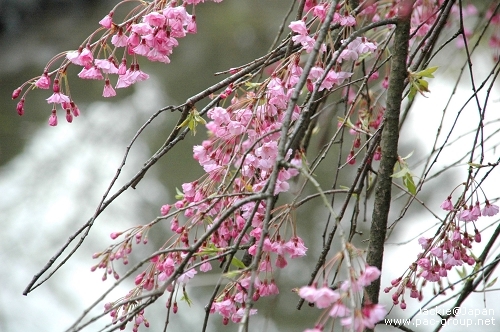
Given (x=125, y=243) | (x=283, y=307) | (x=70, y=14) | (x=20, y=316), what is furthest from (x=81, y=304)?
(x=70, y=14)

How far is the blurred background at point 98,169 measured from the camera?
3344 millimetres

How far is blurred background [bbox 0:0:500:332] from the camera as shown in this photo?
11.0 ft

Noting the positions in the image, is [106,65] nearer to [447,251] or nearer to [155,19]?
[155,19]

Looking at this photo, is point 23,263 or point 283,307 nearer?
point 283,307

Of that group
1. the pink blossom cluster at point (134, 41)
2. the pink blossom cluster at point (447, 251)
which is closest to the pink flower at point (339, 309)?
the pink blossom cluster at point (447, 251)

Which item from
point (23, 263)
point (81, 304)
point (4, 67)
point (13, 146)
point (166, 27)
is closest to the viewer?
point (166, 27)

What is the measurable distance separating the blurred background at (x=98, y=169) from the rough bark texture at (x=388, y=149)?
34 centimetres

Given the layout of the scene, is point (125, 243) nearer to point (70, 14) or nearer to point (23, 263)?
point (23, 263)

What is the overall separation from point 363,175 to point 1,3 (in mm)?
6841

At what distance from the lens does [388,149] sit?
1.08 m

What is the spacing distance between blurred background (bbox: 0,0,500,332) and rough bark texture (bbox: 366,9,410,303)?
0.34 m

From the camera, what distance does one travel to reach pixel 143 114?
5258 millimetres

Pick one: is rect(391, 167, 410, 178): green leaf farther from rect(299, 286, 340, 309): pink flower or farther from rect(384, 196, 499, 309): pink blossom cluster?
rect(299, 286, 340, 309): pink flower

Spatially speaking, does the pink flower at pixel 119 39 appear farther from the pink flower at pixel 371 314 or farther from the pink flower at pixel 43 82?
the pink flower at pixel 371 314
